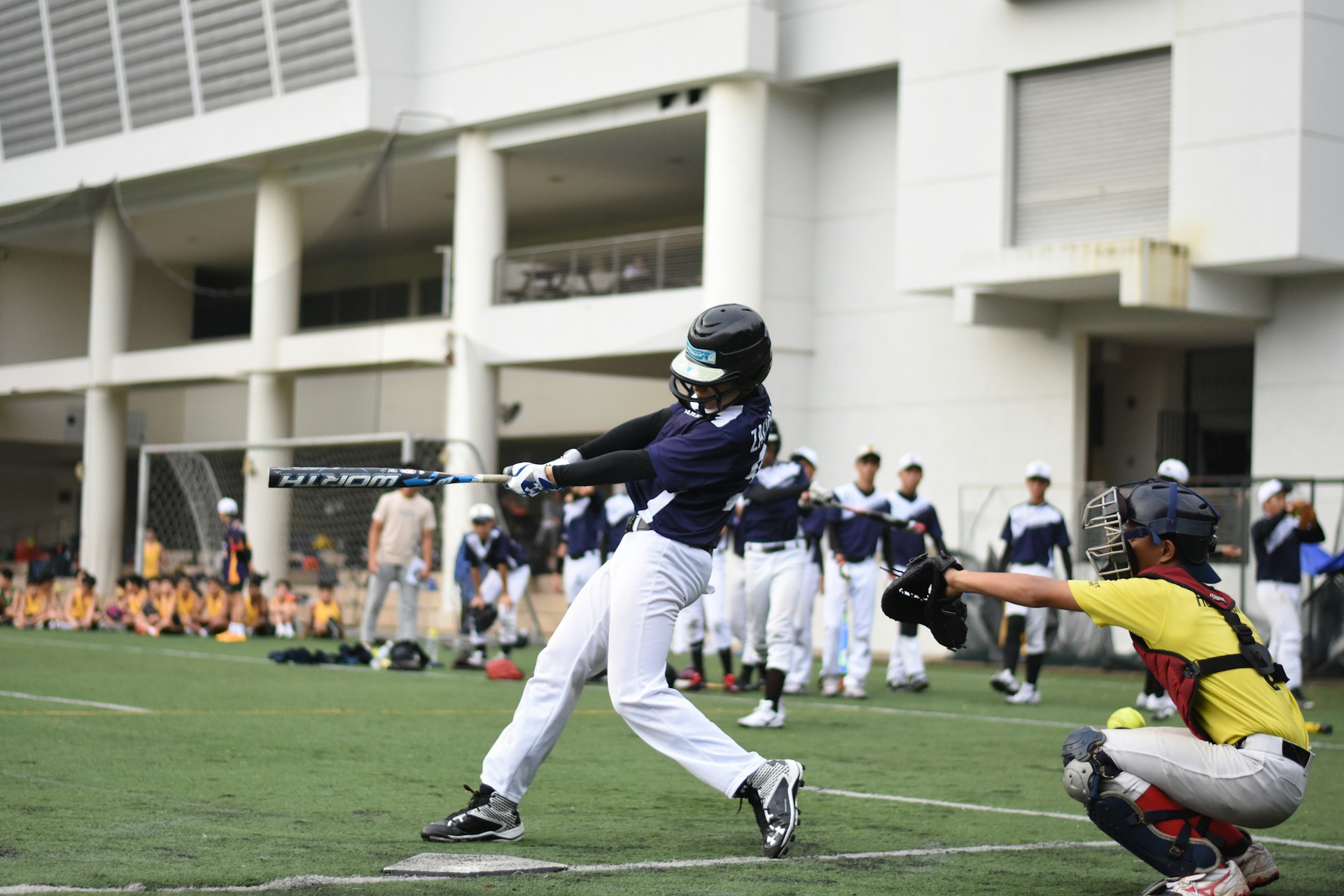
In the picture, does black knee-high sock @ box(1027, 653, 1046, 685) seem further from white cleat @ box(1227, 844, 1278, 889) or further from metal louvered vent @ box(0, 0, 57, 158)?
metal louvered vent @ box(0, 0, 57, 158)

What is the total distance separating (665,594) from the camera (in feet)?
21.2

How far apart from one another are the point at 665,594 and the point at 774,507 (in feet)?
22.1

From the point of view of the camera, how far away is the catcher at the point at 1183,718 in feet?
17.5

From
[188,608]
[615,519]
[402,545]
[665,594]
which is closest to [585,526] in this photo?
[615,519]

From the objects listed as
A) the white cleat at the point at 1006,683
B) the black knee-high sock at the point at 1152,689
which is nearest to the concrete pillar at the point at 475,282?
the white cleat at the point at 1006,683

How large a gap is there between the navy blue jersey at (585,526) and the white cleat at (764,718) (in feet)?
19.1

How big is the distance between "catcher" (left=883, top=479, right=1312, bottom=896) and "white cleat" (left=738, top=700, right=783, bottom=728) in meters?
6.20

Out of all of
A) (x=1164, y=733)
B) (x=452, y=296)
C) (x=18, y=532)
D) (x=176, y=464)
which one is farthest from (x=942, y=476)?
(x=18, y=532)

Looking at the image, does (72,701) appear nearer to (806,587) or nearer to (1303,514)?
(806,587)

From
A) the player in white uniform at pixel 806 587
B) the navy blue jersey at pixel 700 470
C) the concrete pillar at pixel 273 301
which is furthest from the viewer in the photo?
the concrete pillar at pixel 273 301

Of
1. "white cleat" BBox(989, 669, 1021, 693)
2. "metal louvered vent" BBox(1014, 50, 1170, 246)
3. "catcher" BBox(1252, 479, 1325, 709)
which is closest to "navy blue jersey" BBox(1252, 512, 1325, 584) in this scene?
"catcher" BBox(1252, 479, 1325, 709)

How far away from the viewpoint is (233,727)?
10852mm

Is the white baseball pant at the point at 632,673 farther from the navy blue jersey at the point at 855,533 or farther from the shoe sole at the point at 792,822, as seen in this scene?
the navy blue jersey at the point at 855,533

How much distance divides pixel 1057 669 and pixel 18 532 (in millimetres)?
31877
